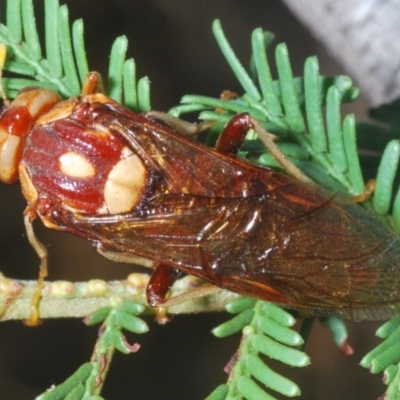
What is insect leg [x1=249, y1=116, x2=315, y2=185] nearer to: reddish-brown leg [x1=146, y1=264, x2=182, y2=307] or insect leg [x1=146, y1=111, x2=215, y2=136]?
insect leg [x1=146, y1=111, x2=215, y2=136]

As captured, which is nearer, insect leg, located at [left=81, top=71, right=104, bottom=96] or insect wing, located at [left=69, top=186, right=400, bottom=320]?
insect wing, located at [left=69, top=186, right=400, bottom=320]

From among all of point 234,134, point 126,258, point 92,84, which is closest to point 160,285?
point 126,258

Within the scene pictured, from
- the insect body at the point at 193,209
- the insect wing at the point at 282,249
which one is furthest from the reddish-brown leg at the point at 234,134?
the insect wing at the point at 282,249

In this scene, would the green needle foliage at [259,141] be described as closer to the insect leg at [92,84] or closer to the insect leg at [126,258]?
the insect leg at [92,84]

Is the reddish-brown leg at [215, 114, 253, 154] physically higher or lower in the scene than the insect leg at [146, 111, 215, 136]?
lower

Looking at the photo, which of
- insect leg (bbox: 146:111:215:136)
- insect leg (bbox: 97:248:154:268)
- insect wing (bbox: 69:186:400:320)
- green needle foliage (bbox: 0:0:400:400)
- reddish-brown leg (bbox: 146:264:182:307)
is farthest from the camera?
insect leg (bbox: 97:248:154:268)

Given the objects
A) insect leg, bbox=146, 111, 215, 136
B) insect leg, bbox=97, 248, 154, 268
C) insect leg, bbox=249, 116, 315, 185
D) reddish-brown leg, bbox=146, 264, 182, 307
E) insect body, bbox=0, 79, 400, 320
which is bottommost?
reddish-brown leg, bbox=146, 264, 182, 307

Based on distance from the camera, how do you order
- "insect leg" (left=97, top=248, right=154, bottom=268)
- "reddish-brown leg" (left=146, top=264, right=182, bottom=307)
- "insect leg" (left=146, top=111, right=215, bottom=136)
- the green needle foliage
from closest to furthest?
the green needle foliage
"reddish-brown leg" (left=146, top=264, right=182, bottom=307)
"insect leg" (left=146, top=111, right=215, bottom=136)
"insect leg" (left=97, top=248, right=154, bottom=268)

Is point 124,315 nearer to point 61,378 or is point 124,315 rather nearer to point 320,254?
point 320,254

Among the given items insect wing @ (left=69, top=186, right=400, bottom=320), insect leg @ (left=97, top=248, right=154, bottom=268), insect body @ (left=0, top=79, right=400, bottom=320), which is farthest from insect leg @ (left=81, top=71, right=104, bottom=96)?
insect leg @ (left=97, top=248, right=154, bottom=268)

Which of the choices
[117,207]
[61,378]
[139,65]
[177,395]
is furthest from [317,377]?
[117,207]
